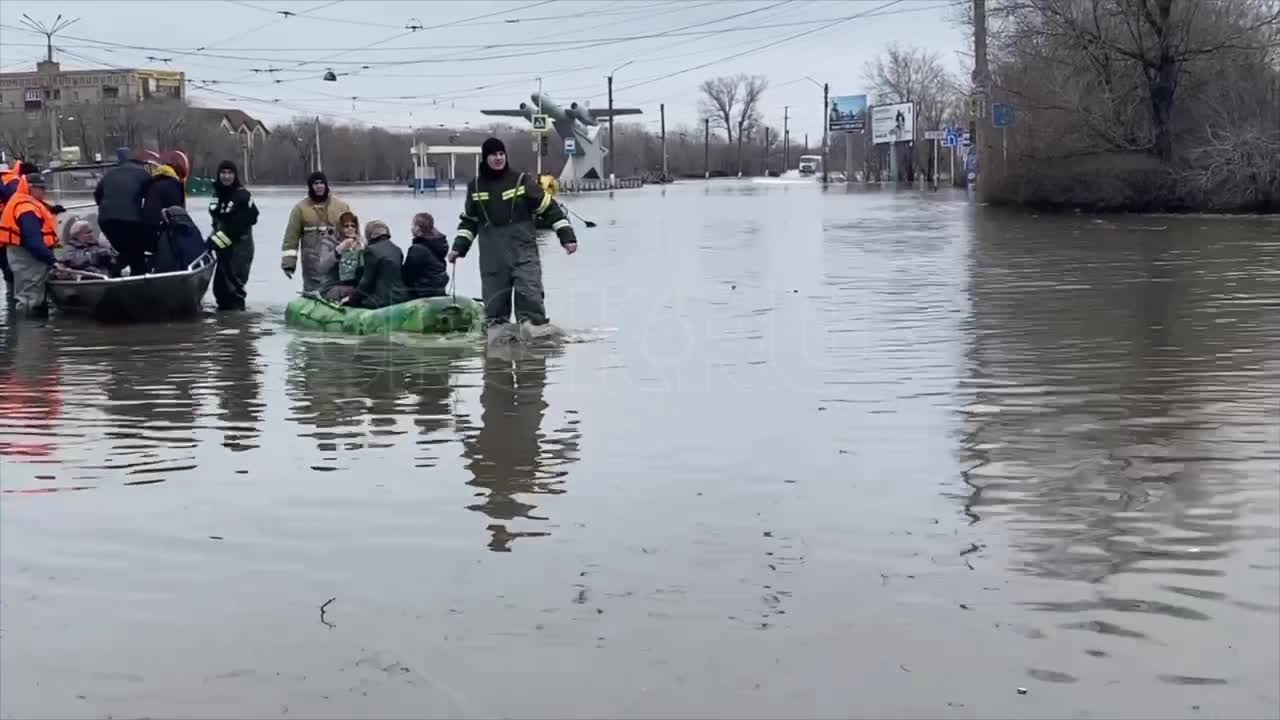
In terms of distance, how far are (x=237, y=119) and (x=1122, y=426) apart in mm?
163991

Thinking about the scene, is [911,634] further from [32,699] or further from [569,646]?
[32,699]

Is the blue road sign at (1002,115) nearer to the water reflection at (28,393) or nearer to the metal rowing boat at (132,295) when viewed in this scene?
the metal rowing boat at (132,295)

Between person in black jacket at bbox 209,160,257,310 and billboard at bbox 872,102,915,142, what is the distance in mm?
100005

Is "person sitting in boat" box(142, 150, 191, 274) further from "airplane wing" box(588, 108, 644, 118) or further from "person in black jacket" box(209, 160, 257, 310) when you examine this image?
"airplane wing" box(588, 108, 644, 118)

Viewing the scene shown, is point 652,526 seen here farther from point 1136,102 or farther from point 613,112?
point 613,112

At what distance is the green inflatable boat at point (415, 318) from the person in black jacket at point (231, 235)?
9.17ft

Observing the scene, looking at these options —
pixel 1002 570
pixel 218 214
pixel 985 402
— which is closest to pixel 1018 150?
pixel 218 214

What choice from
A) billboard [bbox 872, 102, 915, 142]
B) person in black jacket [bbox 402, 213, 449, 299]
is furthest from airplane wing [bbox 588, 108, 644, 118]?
person in black jacket [bbox 402, 213, 449, 299]

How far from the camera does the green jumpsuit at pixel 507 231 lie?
1326cm

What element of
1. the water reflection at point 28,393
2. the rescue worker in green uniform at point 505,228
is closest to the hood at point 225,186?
the water reflection at point 28,393

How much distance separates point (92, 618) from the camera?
5.55m

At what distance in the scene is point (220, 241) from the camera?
17.0 m

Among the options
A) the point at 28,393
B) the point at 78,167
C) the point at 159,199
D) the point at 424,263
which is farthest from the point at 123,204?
the point at 28,393

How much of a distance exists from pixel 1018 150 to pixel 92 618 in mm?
48359
